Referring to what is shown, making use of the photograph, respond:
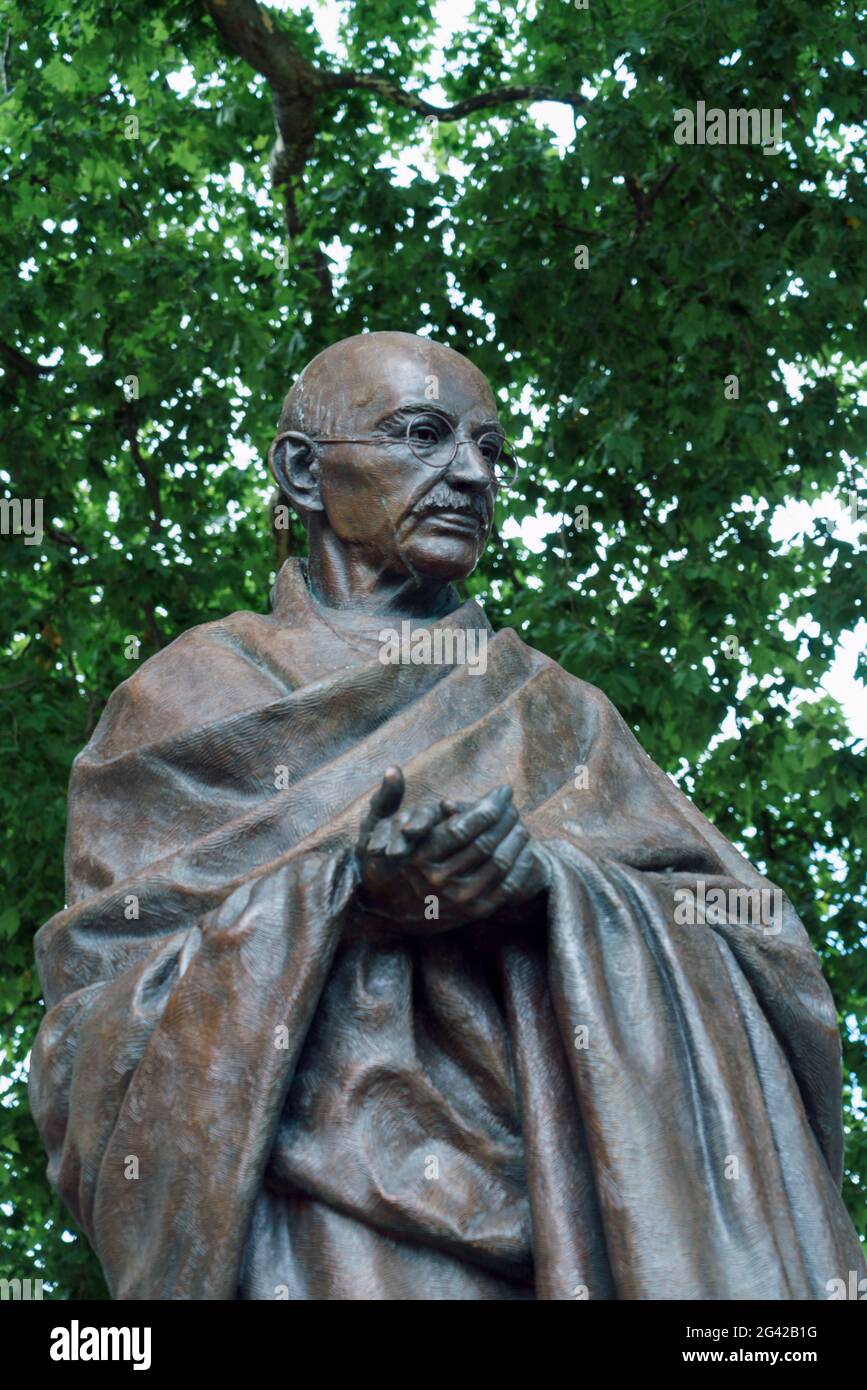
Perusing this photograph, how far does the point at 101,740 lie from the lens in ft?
19.5

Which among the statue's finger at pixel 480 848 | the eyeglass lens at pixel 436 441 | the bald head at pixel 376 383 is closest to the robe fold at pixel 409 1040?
the statue's finger at pixel 480 848

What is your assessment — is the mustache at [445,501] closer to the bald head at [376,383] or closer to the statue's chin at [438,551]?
the statue's chin at [438,551]

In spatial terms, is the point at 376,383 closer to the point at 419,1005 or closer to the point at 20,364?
the point at 419,1005

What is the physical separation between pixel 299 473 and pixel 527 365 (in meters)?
8.29

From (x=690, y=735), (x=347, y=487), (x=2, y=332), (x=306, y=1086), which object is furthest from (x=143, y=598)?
(x=306, y=1086)

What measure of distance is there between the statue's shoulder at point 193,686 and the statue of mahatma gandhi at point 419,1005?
0.01 m

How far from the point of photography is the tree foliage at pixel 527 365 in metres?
13.1

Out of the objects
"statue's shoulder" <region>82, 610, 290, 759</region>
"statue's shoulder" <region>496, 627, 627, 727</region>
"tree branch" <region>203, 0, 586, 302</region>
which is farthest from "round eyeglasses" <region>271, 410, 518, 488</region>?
"tree branch" <region>203, 0, 586, 302</region>

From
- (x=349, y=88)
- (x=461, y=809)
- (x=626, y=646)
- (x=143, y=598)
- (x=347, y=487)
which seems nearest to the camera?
(x=461, y=809)

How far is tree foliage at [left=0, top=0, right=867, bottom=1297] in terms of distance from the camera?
42.8ft

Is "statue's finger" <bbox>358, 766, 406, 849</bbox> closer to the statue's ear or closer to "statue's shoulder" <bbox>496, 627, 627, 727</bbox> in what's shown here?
"statue's shoulder" <bbox>496, 627, 627, 727</bbox>

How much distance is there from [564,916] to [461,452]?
4.28 ft

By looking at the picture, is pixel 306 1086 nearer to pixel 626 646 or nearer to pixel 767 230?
pixel 626 646

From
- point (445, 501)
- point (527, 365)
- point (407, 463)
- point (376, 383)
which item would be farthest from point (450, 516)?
point (527, 365)
